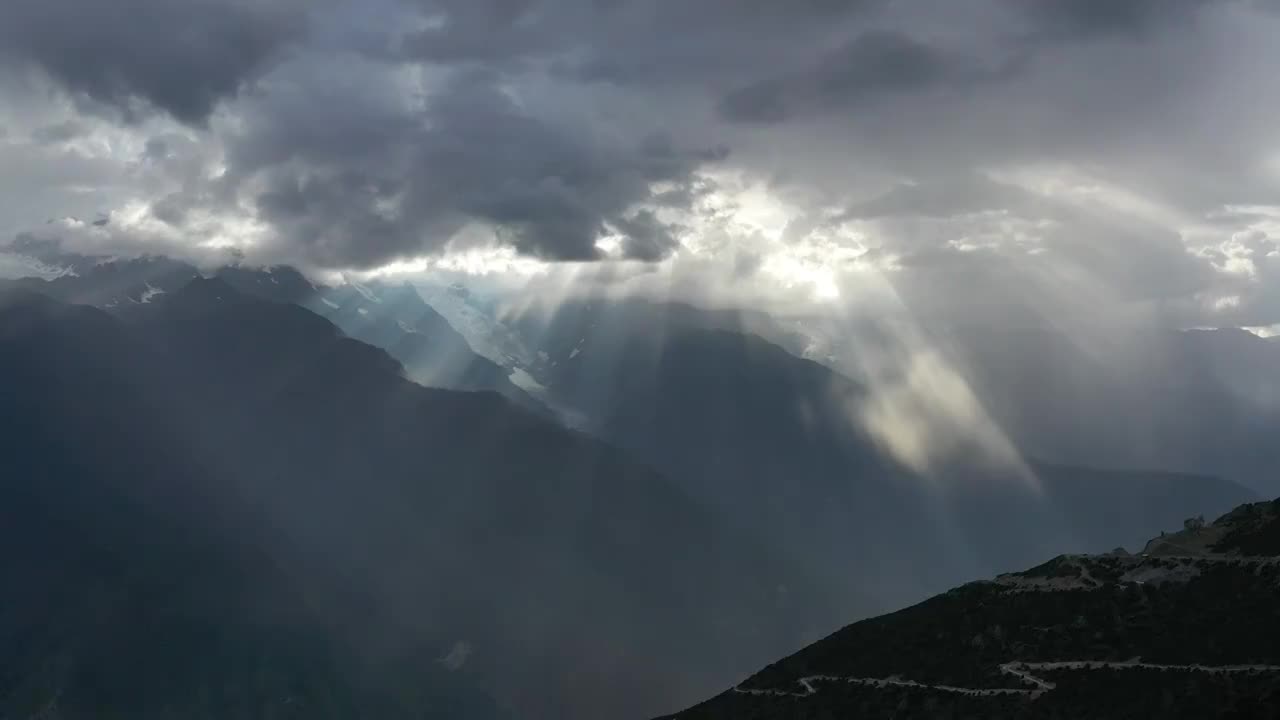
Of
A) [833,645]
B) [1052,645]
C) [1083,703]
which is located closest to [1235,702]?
[1083,703]

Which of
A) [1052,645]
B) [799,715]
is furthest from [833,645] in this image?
[1052,645]

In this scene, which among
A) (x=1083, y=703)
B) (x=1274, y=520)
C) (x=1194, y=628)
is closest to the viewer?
(x=1083, y=703)

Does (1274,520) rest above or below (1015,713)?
above

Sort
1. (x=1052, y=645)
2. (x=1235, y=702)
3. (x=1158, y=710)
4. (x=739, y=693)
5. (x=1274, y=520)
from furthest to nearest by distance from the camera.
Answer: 1. (x=739, y=693)
2. (x=1274, y=520)
3. (x=1052, y=645)
4. (x=1158, y=710)
5. (x=1235, y=702)

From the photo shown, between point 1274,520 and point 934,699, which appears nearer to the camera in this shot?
point 934,699

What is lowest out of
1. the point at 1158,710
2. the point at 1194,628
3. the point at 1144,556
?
the point at 1158,710

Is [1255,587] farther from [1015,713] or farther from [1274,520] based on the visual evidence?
[1015,713]
